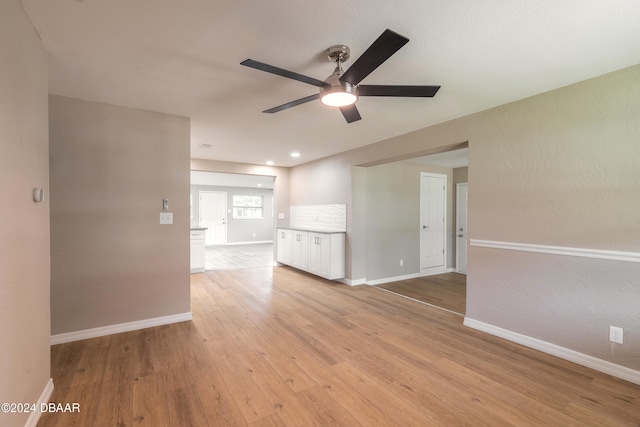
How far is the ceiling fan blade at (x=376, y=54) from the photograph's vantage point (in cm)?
139

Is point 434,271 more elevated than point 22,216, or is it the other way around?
point 22,216

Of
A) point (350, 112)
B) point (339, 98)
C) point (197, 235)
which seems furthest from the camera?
point (197, 235)

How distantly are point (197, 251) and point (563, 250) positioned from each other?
5.87 meters

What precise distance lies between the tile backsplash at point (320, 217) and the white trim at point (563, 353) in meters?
2.66

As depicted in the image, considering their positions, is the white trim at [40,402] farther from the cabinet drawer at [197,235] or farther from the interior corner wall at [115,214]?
the cabinet drawer at [197,235]

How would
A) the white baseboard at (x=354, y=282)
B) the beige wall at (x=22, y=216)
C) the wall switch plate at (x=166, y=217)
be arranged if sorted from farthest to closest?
the white baseboard at (x=354, y=282) < the wall switch plate at (x=166, y=217) < the beige wall at (x=22, y=216)

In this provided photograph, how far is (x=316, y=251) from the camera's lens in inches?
208

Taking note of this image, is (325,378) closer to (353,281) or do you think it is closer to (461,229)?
(353,281)

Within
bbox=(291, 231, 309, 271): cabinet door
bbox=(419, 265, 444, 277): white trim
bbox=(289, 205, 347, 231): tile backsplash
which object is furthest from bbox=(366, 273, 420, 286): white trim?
bbox=(291, 231, 309, 271): cabinet door

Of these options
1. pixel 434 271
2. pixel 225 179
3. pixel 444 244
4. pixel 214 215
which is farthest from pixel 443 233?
pixel 214 215

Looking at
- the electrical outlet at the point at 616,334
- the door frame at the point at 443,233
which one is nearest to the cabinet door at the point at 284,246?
the door frame at the point at 443,233

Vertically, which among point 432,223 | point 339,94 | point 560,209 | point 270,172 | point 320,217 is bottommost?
point 432,223

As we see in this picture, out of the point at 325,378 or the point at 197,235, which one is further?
the point at 197,235

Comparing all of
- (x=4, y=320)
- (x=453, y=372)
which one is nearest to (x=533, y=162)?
(x=453, y=372)
